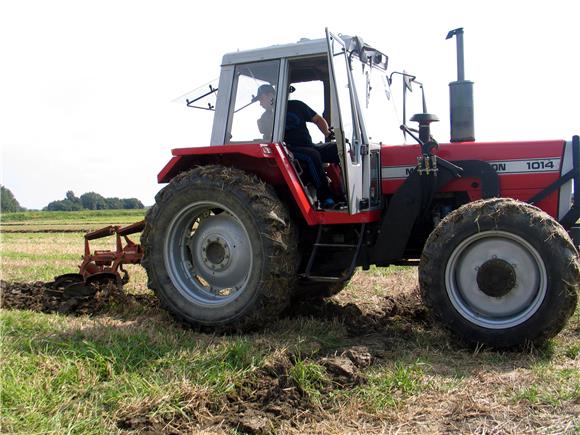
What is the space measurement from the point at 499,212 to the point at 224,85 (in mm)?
2805

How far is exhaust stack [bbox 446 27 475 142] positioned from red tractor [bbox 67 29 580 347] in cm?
1

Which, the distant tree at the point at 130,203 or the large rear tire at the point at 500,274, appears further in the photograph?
the distant tree at the point at 130,203

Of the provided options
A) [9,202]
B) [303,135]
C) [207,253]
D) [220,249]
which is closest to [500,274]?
[303,135]

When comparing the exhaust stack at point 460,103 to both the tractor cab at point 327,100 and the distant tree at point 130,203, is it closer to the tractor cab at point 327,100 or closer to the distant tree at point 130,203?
the tractor cab at point 327,100

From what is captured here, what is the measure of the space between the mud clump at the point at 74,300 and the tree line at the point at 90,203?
62.9 metres

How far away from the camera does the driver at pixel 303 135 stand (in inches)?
216

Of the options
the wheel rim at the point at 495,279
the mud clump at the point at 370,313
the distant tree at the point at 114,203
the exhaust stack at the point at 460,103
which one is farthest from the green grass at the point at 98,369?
the distant tree at the point at 114,203

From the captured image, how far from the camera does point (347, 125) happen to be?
5.26 metres

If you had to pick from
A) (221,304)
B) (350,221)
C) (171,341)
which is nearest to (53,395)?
(171,341)

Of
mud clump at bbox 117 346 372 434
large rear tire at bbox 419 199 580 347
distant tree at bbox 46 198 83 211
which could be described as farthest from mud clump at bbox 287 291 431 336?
distant tree at bbox 46 198 83 211

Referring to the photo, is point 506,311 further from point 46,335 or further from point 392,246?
point 46,335

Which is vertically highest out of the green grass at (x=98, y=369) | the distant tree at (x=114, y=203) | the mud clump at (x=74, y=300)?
the distant tree at (x=114, y=203)

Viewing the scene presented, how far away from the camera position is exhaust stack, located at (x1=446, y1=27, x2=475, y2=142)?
5.41 metres

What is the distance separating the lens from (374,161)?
5.62 meters
